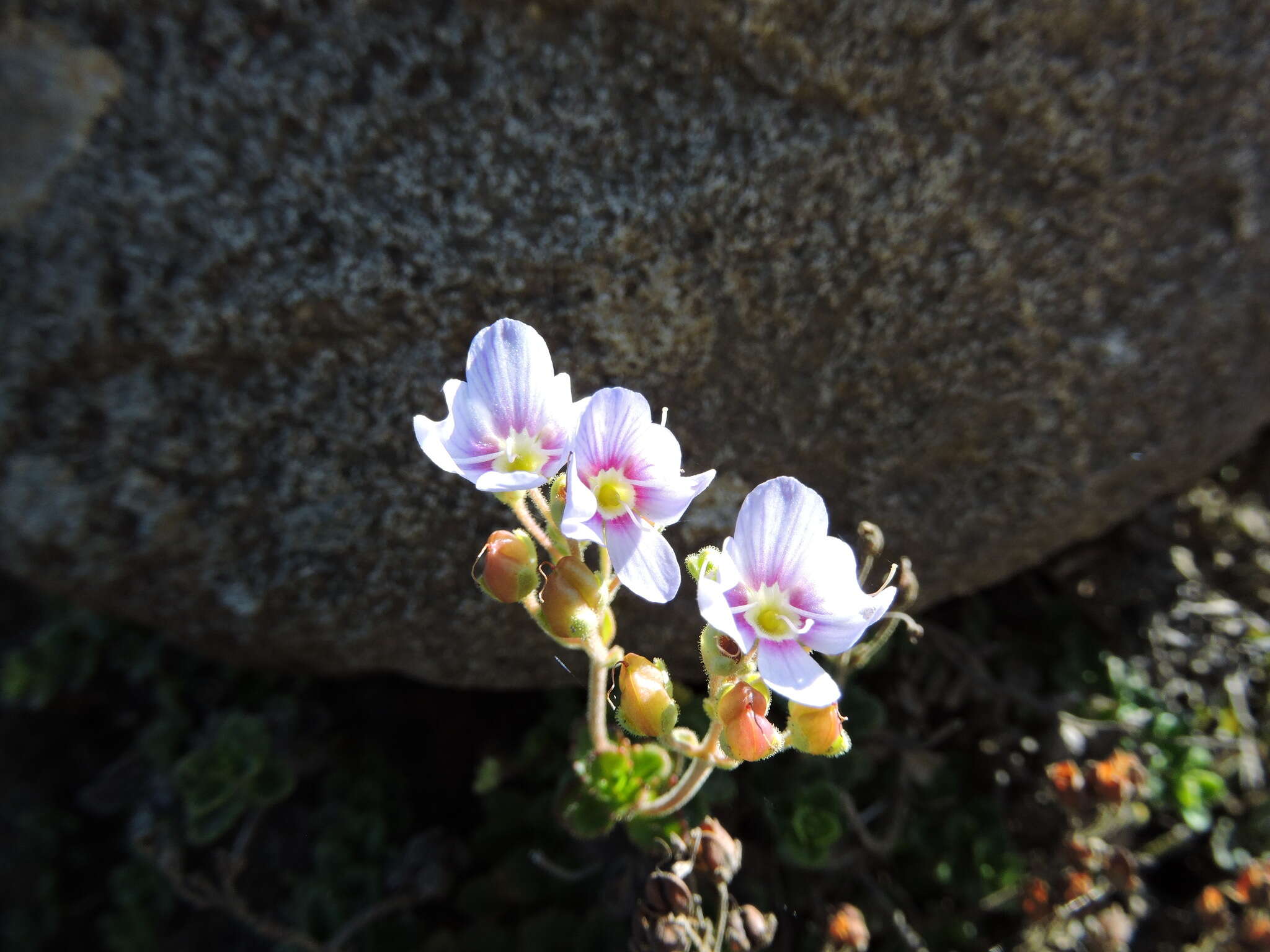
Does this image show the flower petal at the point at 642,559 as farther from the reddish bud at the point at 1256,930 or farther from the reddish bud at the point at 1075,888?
the reddish bud at the point at 1256,930

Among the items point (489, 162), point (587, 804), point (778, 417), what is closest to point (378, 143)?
point (489, 162)

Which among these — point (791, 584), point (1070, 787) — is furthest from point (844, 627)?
point (1070, 787)

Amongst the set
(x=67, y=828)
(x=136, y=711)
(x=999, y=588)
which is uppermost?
(x=136, y=711)

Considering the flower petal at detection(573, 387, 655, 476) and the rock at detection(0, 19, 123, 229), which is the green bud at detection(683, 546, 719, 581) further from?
the rock at detection(0, 19, 123, 229)

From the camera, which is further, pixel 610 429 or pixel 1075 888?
pixel 1075 888

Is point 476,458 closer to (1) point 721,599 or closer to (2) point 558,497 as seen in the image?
(2) point 558,497

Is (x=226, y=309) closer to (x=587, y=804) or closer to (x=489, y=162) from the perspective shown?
(x=489, y=162)
